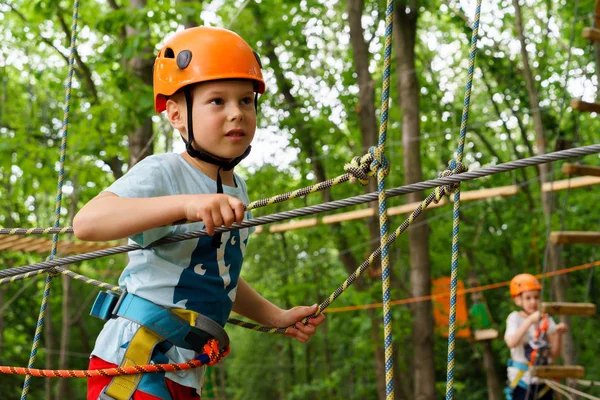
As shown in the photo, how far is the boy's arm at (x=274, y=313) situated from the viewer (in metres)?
2.36

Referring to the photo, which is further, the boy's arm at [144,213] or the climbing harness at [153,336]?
the climbing harness at [153,336]

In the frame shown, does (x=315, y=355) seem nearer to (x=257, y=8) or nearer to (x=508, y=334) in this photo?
(x=257, y=8)

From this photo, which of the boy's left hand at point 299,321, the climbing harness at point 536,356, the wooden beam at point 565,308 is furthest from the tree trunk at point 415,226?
the boy's left hand at point 299,321

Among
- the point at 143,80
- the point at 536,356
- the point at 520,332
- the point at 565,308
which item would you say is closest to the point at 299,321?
the point at 565,308

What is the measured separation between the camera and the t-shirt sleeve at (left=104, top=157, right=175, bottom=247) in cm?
184

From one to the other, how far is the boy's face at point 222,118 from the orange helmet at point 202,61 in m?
0.03

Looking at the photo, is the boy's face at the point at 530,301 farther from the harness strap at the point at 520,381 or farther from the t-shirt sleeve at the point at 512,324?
the harness strap at the point at 520,381

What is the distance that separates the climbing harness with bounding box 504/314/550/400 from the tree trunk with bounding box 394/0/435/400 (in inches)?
68.6

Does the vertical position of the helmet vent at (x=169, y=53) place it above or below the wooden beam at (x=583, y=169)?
below

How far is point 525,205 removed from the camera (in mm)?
15484

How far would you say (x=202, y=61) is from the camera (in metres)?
2.07

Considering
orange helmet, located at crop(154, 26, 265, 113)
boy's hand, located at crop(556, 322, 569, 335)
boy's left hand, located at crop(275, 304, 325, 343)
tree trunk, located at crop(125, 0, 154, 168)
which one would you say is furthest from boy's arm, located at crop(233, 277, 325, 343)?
tree trunk, located at crop(125, 0, 154, 168)

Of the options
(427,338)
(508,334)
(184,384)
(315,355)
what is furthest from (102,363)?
(315,355)

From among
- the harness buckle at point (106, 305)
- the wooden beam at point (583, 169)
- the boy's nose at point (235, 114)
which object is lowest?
the harness buckle at point (106, 305)
